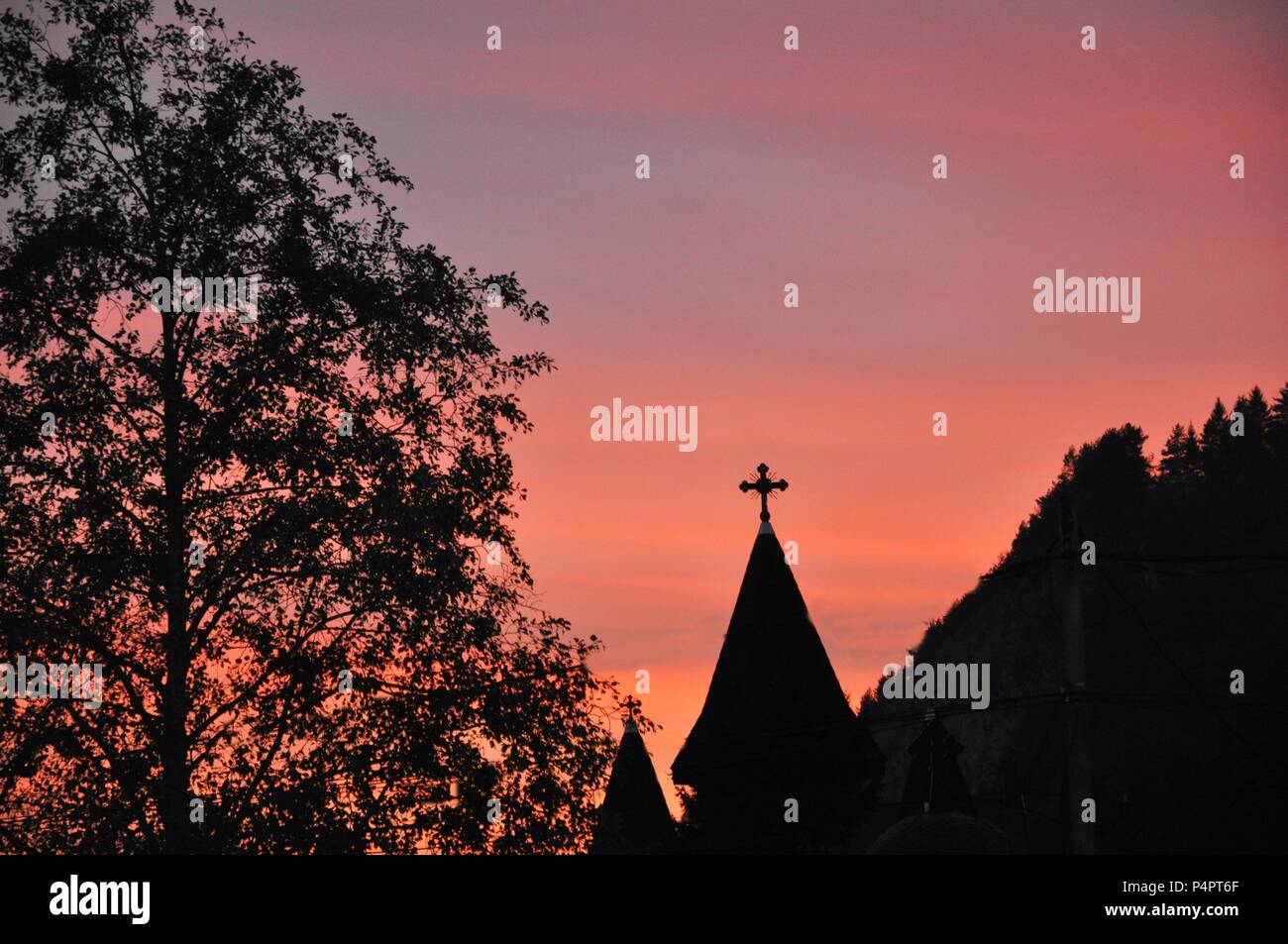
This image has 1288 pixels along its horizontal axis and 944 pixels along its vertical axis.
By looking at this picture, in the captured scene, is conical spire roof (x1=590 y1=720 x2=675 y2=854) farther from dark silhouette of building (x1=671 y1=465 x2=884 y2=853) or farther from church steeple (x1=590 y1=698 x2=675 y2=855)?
dark silhouette of building (x1=671 y1=465 x2=884 y2=853)

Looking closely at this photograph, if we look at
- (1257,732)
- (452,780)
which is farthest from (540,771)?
(1257,732)

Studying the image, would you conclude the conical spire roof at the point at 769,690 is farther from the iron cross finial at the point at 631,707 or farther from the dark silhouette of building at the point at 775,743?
the iron cross finial at the point at 631,707

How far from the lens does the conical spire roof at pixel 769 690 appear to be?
2327 cm

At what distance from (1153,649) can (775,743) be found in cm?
10956

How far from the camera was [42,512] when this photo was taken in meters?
19.1

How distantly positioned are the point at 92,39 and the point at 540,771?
11300 mm

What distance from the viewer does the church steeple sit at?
1282 inches

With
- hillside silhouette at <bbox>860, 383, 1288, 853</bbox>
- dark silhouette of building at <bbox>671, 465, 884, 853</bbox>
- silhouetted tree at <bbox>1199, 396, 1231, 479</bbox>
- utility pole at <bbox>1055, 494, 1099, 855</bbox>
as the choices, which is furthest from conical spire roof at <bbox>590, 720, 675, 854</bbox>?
silhouetted tree at <bbox>1199, 396, 1231, 479</bbox>

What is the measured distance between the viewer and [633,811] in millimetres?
33156

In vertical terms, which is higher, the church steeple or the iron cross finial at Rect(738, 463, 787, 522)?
the iron cross finial at Rect(738, 463, 787, 522)

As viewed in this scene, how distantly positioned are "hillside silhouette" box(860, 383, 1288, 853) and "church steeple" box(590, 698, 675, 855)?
125 ft

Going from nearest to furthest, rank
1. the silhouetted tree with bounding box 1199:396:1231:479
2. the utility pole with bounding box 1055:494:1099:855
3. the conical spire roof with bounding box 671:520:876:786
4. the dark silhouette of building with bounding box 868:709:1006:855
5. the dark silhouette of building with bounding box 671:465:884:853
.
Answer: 1. the utility pole with bounding box 1055:494:1099:855
2. the dark silhouette of building with bounding box 671:465:884:853
3. the conical spire roof with bounding box 671:520:876:786
4. the dark silhouette of building with bounding box 868:709:1006:855
5. the silhouetted tree with bounding box 1199:396:1231:479

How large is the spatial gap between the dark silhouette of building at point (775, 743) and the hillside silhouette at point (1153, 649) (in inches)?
1786
